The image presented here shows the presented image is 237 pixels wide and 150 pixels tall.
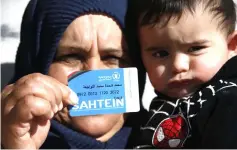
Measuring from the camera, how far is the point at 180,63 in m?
1.21

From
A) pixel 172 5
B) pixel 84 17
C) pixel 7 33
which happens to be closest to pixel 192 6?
pixel 172 5

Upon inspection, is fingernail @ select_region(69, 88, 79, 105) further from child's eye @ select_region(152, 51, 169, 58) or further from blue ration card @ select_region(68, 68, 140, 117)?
child's eye @ select_region(152, 51, 169, 58)

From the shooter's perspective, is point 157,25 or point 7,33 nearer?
→ point 157,25

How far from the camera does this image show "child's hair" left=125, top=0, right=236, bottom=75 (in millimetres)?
1212

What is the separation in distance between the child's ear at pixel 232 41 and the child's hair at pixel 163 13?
1 centimetres

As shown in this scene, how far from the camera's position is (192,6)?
121 centimetres

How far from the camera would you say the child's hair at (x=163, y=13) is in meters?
1.21

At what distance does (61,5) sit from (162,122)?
0.40 metres

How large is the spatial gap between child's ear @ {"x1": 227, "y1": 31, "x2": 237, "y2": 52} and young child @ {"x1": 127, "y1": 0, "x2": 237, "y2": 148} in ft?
0.03

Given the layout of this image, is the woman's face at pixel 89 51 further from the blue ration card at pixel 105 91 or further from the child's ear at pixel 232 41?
the child's ear at pixel 232 41

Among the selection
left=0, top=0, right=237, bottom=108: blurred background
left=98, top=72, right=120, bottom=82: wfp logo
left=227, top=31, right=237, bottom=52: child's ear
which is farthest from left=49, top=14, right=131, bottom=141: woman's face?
left=0, top=0, right=237, bottom=108: blurred background

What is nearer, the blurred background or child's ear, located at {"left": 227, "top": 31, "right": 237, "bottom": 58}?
child's ear, located at {"left": 227, "top": 31, "right": 237, "bottom": 58}

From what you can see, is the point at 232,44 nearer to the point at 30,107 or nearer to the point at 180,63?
the point at 180,63

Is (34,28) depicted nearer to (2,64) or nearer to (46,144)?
(46,144)
